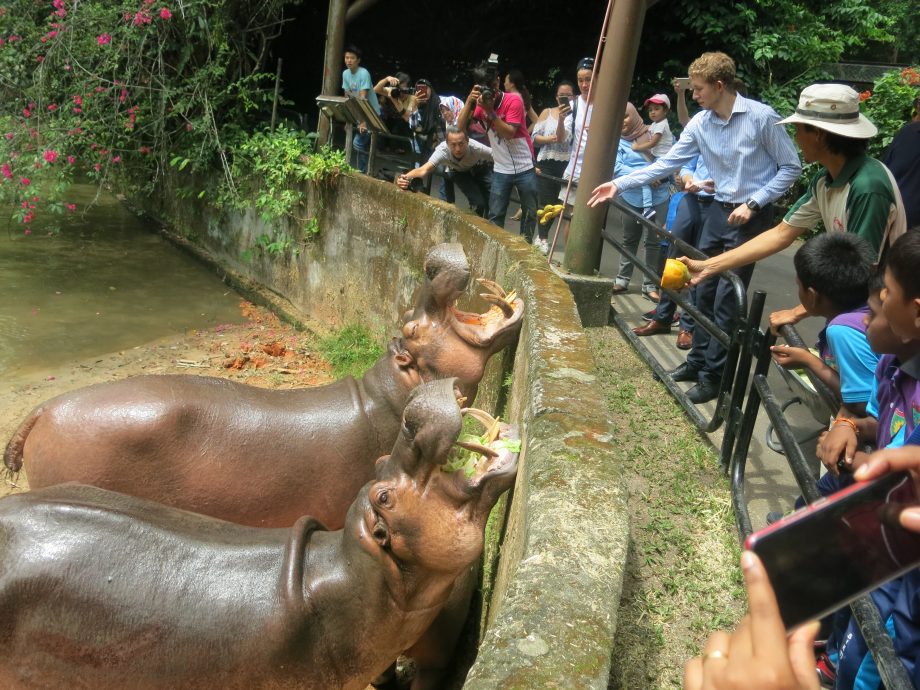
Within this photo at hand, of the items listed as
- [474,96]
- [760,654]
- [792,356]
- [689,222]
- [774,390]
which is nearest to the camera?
[760,654]

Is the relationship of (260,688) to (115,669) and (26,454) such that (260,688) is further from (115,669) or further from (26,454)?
(26,454)

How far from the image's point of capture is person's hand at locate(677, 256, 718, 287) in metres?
3.99

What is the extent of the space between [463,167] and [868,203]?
4.44 m

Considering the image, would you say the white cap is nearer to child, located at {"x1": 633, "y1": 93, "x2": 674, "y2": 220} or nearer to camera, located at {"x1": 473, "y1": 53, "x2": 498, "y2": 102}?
camera, located at {"x1": 473, "y1": 53, "x2": 498, "y2": 102}

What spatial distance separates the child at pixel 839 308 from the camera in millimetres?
2807

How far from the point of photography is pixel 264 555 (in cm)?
260

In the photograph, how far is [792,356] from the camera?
3111 millimetres

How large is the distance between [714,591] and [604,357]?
254 cm

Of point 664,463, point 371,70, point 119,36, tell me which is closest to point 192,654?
point 664,463

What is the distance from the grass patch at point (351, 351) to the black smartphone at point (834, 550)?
5.64m

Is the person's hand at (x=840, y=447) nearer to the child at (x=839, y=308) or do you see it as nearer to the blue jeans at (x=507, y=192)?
the child at (x=839, y=308)

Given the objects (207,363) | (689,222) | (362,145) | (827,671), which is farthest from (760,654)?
(362,145)

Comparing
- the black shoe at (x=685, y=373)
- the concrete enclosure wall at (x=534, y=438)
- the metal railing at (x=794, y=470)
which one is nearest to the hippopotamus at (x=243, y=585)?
the concrete enclosure wall at (x=534, y=438)

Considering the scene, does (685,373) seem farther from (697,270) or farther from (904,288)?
(904,288)
